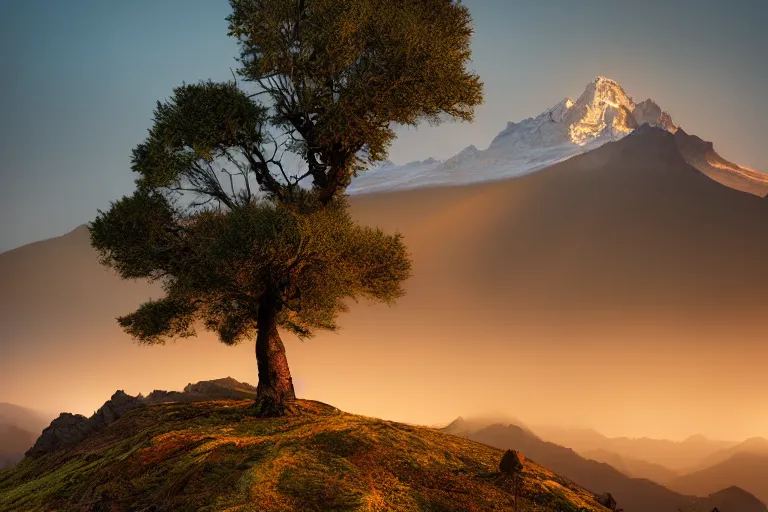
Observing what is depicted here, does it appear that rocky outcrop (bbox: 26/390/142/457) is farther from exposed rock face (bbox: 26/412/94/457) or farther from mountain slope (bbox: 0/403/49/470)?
mountain slope (bbox: 0/403/49/470)

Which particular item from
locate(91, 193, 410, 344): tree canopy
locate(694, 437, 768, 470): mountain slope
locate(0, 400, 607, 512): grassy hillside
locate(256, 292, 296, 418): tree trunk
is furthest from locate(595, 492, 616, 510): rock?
locate(694, 437, 768, 470): mountain slope

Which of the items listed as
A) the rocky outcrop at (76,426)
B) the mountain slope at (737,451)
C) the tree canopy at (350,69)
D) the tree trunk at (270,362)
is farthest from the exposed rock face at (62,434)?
the mountain slope at (737,451)

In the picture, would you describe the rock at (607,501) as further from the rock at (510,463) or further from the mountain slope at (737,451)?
the mountain slope at (737,451)

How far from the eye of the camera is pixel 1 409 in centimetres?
8638

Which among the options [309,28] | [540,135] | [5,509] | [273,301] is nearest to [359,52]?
[309,28]

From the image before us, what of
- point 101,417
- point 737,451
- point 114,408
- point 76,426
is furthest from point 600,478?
point 76,426

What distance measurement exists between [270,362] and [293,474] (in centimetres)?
697

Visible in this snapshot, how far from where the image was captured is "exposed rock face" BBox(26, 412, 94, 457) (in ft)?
60.3

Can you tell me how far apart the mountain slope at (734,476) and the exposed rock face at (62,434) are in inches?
1935

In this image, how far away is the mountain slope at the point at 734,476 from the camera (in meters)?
44.5

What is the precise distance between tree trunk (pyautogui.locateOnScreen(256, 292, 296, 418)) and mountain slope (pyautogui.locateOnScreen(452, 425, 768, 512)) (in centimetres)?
1940

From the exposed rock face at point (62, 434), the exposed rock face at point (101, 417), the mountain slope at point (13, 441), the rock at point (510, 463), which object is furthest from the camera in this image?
the mountain slope at point (13, 441)

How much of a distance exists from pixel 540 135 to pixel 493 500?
256ft

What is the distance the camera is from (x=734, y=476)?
1785 inches
